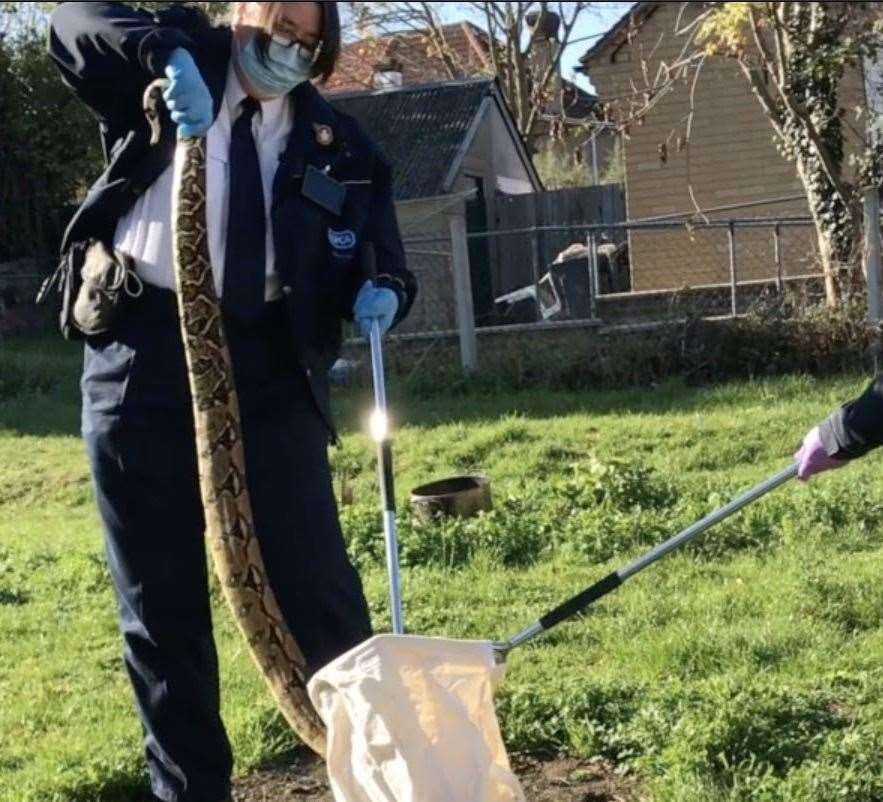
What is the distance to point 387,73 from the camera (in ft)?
112

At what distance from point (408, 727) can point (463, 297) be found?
9769 millimetres

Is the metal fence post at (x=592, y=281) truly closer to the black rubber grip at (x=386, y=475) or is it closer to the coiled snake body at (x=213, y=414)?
the black rubber grip at (x=386, y=475)

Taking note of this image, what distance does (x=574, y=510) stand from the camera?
7.79 metres

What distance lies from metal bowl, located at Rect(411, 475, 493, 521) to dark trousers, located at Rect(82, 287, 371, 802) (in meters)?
4.10

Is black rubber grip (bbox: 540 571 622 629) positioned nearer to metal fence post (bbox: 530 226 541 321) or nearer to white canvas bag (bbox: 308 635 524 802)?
white canvas bag (bbox: 308 635 524 802)

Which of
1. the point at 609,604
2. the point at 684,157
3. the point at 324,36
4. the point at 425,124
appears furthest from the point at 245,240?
the point at 425,124

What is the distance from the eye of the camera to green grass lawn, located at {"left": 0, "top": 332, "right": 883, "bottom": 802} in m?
4.15

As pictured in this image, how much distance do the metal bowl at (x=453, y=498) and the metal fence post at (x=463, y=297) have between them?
469cm

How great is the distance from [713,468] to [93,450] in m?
6.51

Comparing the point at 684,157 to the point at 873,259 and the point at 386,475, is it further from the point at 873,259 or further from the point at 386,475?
the point at 386,475

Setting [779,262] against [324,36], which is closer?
[324,36]

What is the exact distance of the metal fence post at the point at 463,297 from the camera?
1266 centimetres

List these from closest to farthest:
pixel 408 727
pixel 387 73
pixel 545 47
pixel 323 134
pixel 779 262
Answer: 1. pixel 408 727
2. pixel 323 134
3. pixel 779 262
4. pixel 545 47
5. pixel 387 73

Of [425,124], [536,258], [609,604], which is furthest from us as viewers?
[425,124]
